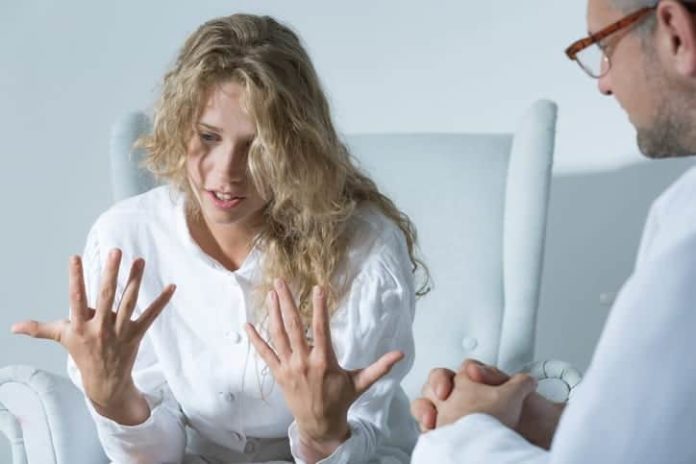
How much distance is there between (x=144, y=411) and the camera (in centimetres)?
193

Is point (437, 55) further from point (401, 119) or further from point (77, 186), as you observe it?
point (77, 186)

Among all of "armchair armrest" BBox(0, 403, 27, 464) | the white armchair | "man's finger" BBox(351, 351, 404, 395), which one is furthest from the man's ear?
"armchair armrest" BBox(0, 403, 27, 464)

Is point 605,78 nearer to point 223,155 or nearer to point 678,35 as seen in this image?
point 678,35

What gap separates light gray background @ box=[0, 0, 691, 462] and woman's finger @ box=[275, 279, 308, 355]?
1290 millimetres

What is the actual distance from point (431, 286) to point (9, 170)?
1.22 metres

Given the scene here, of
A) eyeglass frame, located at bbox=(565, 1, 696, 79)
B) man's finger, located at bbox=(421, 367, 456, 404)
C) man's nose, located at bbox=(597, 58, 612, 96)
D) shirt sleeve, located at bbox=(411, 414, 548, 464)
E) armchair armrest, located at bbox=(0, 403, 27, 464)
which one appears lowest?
armchair armrest, located at bbox=(0, 403, 27, 464)

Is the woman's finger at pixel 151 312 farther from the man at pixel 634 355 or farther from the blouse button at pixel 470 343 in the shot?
the blouse button at pixel 470 343

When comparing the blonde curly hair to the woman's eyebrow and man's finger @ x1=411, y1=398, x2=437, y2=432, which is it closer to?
the woman's eyebrow

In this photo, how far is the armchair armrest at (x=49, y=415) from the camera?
81.5 inches

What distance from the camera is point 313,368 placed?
1.67 m

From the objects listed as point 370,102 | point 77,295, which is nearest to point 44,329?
point 77,295

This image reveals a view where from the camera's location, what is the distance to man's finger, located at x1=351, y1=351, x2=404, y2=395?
1637mm

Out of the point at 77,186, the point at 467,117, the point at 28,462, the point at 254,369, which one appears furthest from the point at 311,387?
the point at 77,186

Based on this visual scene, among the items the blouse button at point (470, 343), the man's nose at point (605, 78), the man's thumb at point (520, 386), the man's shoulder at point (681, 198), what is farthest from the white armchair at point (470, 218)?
the man's shoulder at point (681, 198)
